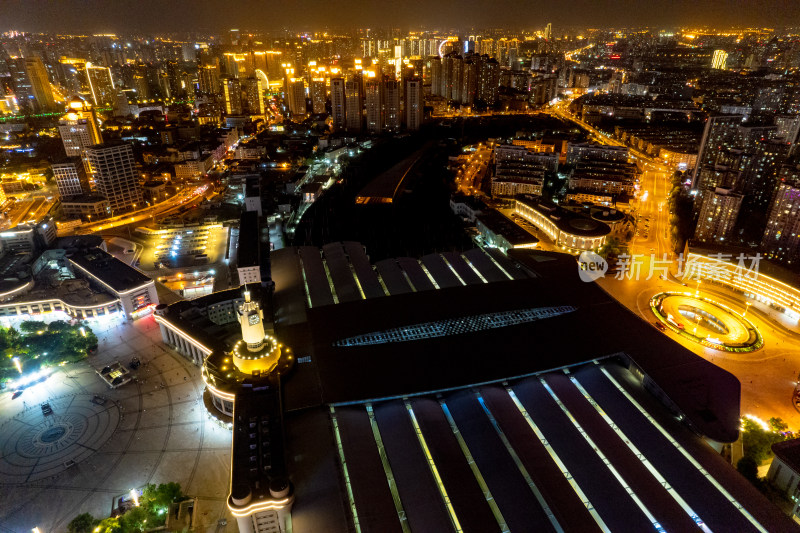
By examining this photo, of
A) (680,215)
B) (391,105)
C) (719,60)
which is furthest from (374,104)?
(719,60)

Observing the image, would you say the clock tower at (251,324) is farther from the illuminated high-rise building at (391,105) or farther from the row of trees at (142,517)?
the illuminated high-rise building at (391,105)

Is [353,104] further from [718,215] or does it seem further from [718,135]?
[718,215]

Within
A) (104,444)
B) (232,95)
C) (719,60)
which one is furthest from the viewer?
(719,60)

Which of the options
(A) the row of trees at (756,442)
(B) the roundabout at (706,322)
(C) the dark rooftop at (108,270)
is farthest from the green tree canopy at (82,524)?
(B) the roundabout at (706,322)

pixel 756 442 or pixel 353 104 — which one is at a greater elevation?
pixel 353 104

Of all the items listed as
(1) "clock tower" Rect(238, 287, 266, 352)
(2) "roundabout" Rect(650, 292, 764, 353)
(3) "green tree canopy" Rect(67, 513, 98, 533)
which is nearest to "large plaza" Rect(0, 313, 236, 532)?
(3) "green tree canopy" Rect(67, 513, 98, 533)
